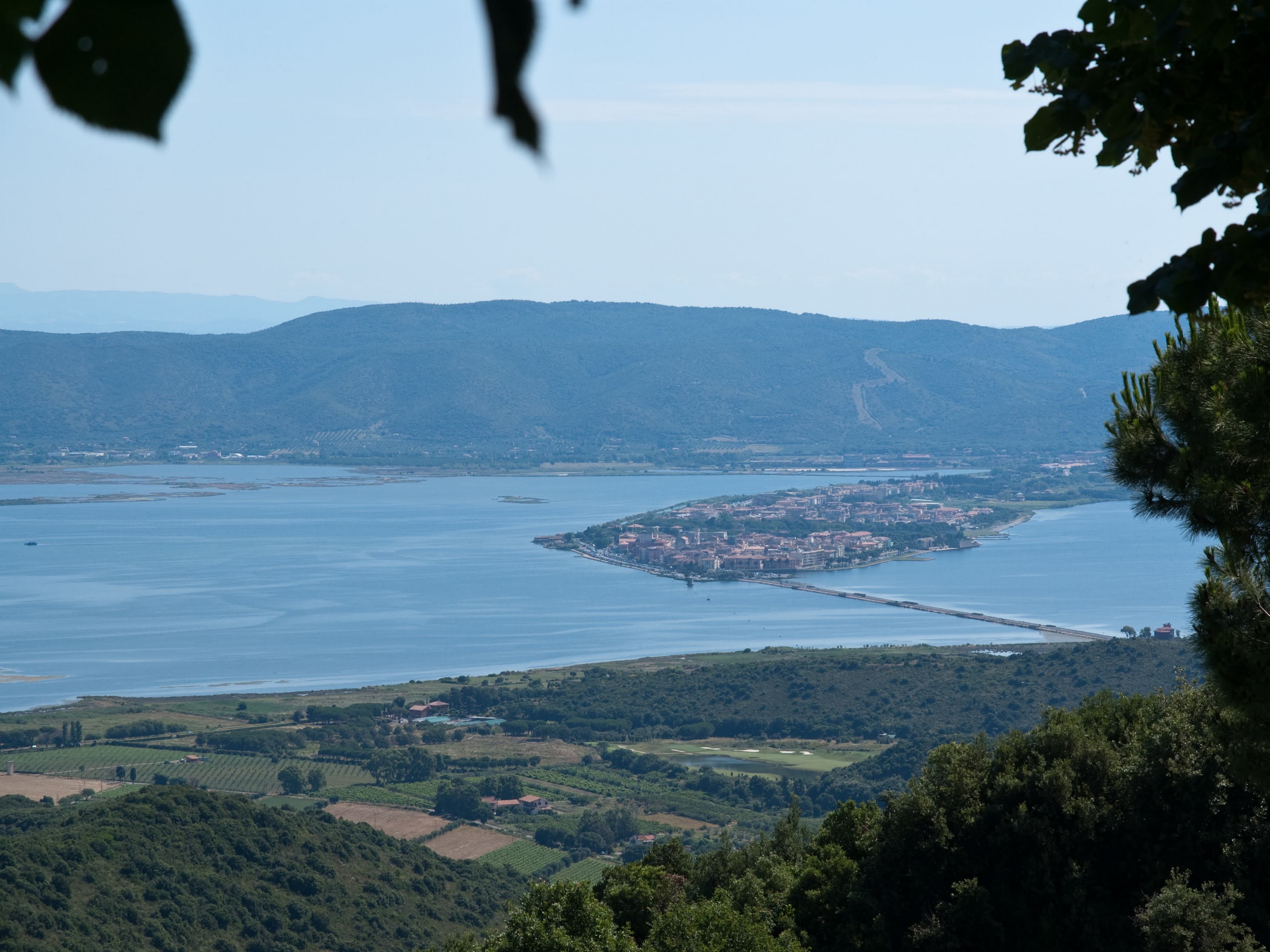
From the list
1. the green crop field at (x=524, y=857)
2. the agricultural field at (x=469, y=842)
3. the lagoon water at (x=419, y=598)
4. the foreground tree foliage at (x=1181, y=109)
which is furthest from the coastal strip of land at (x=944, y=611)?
the foreground tree foliage at (x=1181, y=109)

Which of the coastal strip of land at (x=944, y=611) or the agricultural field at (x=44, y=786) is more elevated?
the coastal strip of land at (x=944, y=611)

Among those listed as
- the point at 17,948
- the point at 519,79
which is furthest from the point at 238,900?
the point at 519,79

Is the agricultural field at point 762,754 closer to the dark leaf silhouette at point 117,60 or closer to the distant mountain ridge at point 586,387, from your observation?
the dark leaf silhouette at point 117,60

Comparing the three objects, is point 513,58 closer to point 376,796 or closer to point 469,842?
point 469,842

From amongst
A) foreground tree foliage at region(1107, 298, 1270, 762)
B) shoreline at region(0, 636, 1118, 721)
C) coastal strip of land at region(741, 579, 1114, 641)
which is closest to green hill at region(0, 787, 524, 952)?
shoreline at region(0, 636, 1118, 721)

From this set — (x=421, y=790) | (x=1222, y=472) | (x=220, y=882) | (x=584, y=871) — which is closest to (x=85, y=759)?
(x=421, y=790)

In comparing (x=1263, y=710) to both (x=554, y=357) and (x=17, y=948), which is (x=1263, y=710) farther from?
(x=554, y=357)

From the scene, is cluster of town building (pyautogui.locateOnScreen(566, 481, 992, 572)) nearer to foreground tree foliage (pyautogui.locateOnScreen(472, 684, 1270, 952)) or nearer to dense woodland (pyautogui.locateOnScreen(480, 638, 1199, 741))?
dense woodland (pyautogui.locateOnScreen(480, 638, 1199, 741))

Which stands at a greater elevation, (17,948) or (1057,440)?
(1057,440)
